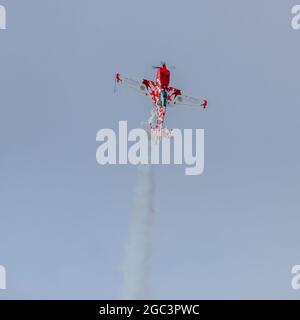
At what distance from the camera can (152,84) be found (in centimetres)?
11900
